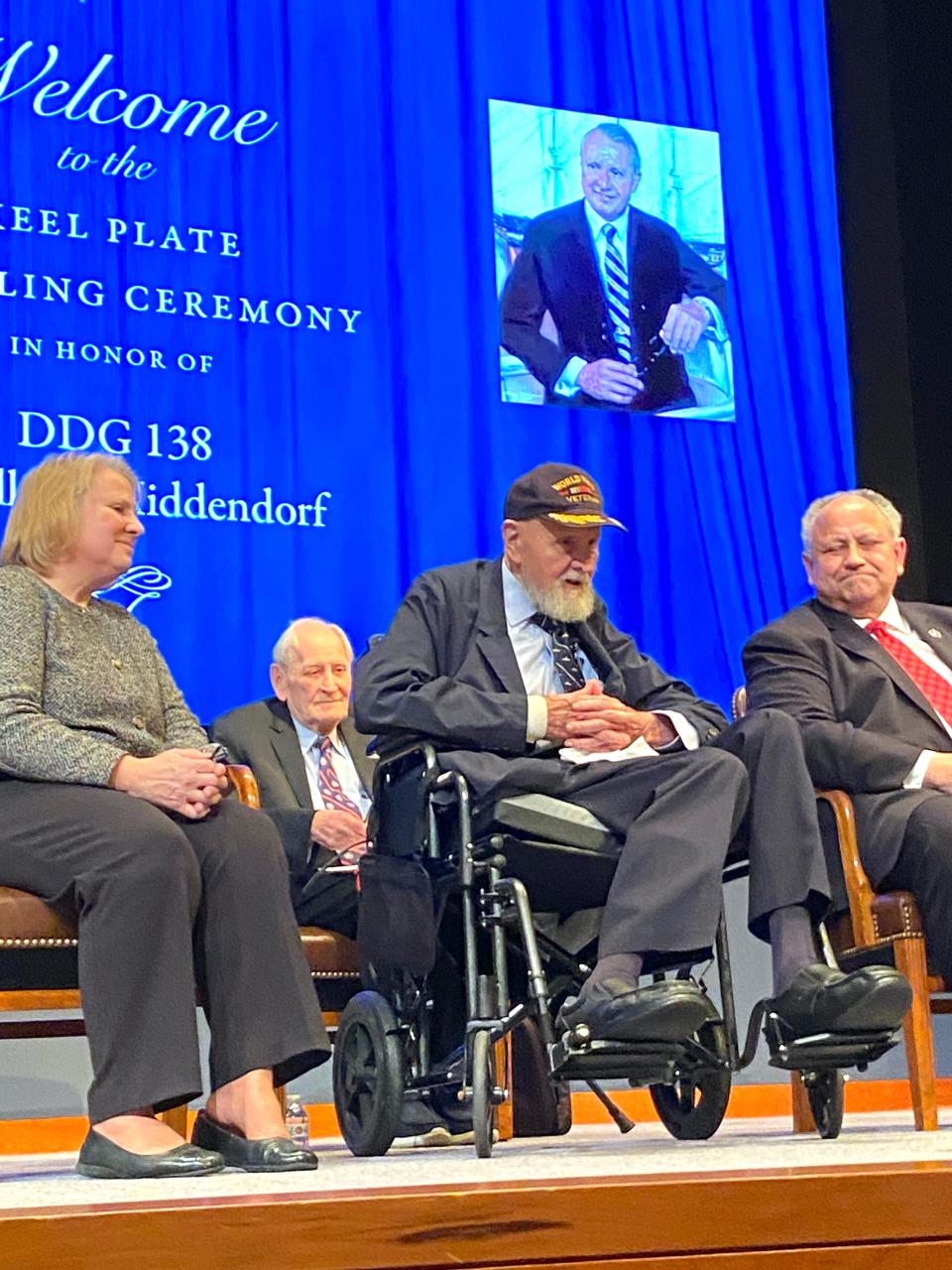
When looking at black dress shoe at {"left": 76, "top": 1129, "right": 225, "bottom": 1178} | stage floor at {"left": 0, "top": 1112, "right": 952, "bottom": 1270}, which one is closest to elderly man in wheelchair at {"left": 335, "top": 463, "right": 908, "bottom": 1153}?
black dress shoe at {"left": 76, "top": 1129, "right": 225, "bottom": 1178}

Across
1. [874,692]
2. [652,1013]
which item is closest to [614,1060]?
[652,1013]

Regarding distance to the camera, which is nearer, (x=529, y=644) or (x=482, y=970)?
(x=482, y=970)

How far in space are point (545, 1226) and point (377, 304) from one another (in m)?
3.34

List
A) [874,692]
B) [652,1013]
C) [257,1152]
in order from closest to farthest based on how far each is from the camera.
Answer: [257,1152], [652,1013], [874,692]

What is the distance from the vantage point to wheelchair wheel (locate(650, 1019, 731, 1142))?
8.62 ft

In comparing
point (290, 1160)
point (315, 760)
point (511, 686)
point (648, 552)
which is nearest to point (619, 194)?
point (648, 552)

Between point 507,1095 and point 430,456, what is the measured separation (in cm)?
215

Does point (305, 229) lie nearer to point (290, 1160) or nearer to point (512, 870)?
point (512, 870)

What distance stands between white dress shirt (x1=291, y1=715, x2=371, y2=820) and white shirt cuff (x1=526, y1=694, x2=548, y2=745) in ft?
3.14

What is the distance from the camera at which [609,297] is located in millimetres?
4684

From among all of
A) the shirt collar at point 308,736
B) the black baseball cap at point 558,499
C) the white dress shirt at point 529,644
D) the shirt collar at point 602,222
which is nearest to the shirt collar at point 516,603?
the white dress shirt at point 529,644

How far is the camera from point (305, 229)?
14.2 feet

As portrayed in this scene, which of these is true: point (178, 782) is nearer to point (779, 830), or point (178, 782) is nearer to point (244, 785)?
point (244, 785)

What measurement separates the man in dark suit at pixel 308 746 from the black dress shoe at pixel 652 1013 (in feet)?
3.41
